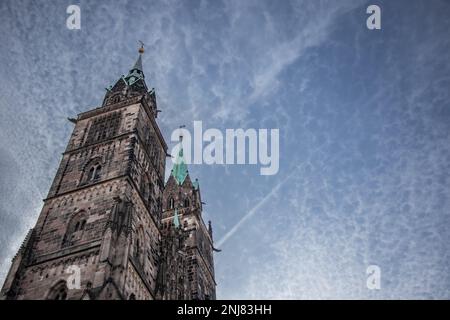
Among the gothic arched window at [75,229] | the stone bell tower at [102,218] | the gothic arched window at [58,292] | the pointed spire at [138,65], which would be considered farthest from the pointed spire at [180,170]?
the gothic arched window at [58,292]

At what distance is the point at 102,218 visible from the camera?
23766 millimetres

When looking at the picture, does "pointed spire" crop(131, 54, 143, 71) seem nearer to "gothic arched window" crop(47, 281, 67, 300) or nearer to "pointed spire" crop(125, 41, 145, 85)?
"pointed spire" crop(125, 41, 145, 85)

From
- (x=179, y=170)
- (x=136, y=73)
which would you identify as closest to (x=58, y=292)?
(x=136, y=73)

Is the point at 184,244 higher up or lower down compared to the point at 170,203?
lower down

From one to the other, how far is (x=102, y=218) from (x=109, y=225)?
4.58ft

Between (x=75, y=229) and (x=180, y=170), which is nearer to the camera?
(x=75, y=229)

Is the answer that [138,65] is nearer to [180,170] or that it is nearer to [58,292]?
[180,170]

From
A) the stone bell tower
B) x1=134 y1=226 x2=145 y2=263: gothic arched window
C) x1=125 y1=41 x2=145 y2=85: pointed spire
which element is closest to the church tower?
the stone bell tower

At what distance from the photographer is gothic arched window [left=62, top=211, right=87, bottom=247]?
76.2ft

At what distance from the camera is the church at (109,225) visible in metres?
21.0

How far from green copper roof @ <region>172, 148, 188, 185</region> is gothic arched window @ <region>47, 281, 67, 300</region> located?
28.6 metres

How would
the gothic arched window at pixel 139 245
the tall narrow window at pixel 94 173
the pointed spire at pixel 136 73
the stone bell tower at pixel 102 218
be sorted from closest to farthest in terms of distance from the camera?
the stone bell tower at pixel 102 218
the gothic arched window at pixel 139 245
the tall narrow window at pixel 94 173
the pointed spire at pixel 136 73

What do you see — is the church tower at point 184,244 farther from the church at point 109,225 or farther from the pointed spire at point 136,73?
the pointed spire at point 136,73

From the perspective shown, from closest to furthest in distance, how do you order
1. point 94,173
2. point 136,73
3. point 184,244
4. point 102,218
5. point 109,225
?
point 109,225, point 102,218, point 94,173, point 184,244, point 136,73
